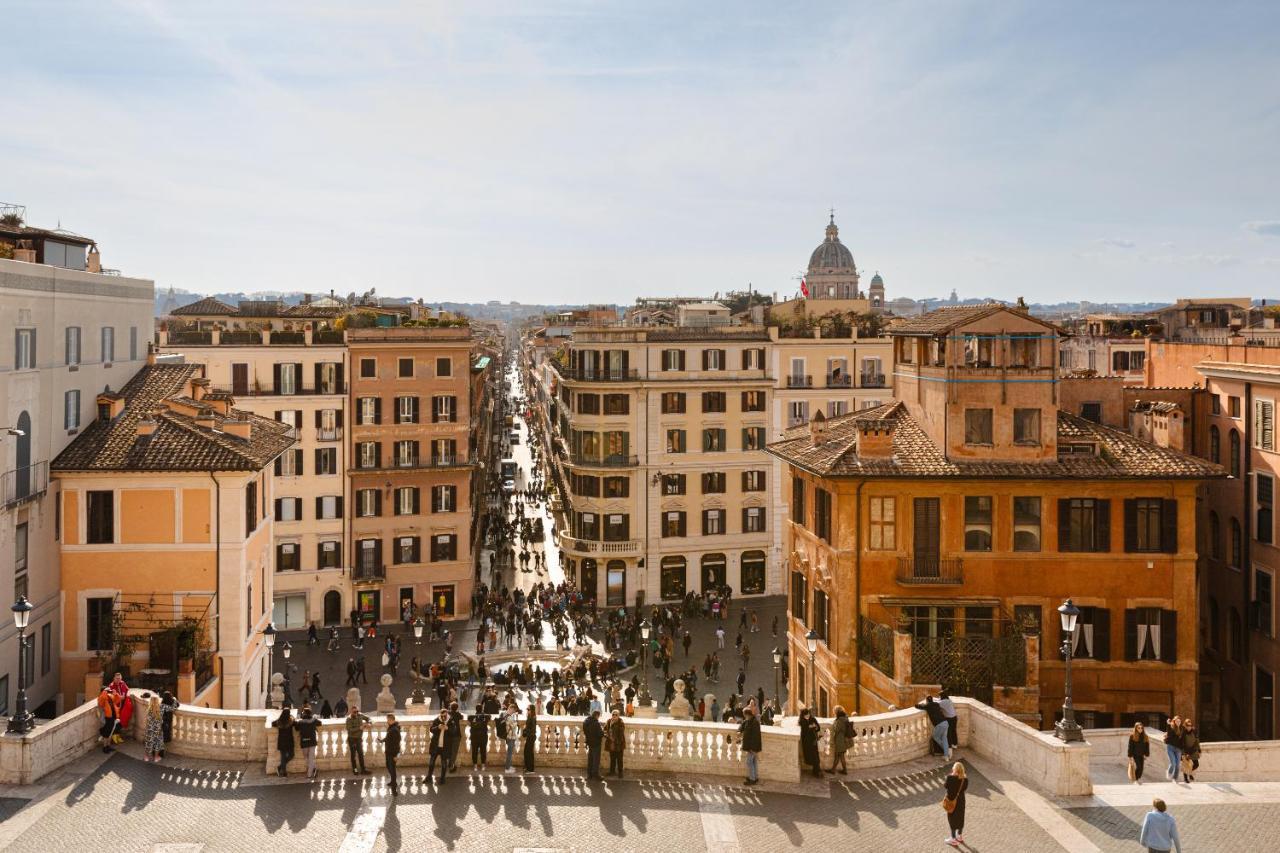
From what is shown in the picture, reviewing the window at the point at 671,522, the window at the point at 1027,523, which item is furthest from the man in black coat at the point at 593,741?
the window at the point at 671,522

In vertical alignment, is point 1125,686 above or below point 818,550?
below

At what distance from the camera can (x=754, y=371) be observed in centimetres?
6588

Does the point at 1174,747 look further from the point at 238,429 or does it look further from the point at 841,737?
the point at 238,429

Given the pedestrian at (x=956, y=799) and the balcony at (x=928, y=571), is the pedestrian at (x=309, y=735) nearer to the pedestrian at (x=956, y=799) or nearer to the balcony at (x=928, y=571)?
the pedestrian at (x=956, y=799)

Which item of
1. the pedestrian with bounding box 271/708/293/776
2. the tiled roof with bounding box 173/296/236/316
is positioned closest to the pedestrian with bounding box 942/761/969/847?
the pedestrian with bounding box 271/708/293/776

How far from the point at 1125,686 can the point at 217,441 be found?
89.2 feet

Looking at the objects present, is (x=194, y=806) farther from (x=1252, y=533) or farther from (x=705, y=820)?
(x=1252, y=533)

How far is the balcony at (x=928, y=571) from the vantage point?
31453 millimetres

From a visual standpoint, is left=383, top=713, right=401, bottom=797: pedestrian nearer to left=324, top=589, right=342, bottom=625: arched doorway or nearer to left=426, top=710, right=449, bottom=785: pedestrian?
left=426, top=710, right=449, bottom=785: pedestrian

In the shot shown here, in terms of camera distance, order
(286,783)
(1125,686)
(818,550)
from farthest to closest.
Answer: (818,550) < (1125,686) < (286,783)

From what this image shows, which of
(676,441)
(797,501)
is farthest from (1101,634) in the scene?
(676,441)

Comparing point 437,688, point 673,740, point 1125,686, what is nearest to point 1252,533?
point 1125,686

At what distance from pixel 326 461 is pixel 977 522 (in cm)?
3713

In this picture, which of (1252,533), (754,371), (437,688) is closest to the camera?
(1252,533)
